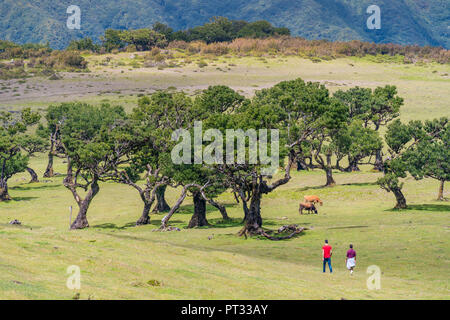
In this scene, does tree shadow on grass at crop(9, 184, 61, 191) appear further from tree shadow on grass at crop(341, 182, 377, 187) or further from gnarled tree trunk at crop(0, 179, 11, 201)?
tree shadow on grass at crop(341, 182, 377, 187)

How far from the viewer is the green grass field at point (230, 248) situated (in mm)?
31438

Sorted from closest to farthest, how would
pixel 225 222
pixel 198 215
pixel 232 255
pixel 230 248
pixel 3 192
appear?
pixel 232 255, pixel 230 248, pixel 198 215, pixel 225 222, pixel 3 192

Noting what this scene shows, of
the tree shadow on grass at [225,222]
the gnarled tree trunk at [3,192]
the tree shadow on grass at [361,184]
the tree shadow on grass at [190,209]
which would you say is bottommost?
the tree shadow on grass at [190,209]

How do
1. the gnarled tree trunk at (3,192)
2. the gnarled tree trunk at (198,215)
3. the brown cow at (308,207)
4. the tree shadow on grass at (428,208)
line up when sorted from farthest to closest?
the gnarled tree trunk at (3,192)
the brown cow at (308,207)
the tree shadow on grass at (428,208)
the gnarled tree trunk at (198,215)

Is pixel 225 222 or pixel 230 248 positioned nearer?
pixel 230 248

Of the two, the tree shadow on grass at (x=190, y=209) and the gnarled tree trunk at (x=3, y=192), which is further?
the gnarled tree trunk at (x=3, y=192)

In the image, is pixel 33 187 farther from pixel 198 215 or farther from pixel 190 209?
pixel 198 215

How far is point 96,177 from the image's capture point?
67.6 metres

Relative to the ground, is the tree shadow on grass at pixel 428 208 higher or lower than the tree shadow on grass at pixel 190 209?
higher

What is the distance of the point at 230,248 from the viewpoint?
169 ft

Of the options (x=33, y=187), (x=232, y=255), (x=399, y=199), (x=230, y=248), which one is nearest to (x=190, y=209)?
(x=399, y=199)

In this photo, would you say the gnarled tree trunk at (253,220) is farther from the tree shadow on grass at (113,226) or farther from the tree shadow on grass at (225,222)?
the tree shadow on grass at (113,226)

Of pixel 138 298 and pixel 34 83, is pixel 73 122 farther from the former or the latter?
pixel 34 83

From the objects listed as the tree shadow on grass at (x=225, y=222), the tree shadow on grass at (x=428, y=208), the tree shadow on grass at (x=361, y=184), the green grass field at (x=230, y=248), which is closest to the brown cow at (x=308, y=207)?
the green grass field at (x=230, y=248)
